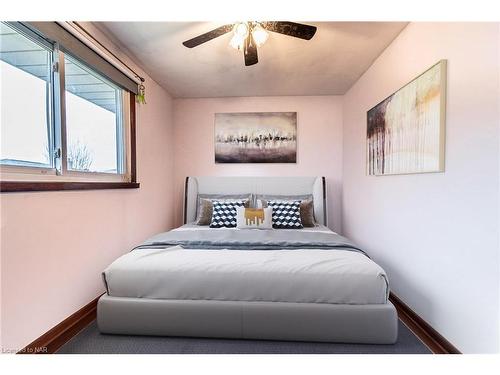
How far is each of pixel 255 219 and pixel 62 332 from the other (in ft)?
5.99

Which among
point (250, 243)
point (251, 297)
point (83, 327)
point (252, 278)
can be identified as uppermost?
point (250, 243)

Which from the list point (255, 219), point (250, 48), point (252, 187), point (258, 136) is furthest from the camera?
point (258, 136)

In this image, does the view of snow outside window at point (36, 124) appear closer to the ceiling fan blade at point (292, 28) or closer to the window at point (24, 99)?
the window at point (24, 99)

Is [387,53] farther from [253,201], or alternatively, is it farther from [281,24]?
[253,201]

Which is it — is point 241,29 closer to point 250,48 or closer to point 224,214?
point 250,48

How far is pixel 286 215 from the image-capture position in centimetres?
288

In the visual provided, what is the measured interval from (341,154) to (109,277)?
3.20 meters

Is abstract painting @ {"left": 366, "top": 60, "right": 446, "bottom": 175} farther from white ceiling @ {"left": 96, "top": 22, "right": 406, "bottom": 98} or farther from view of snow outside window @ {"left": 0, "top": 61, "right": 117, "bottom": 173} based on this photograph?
view of snow outside window @ {"left": 0, "top": 61, "right": 117, "bottom": 173}

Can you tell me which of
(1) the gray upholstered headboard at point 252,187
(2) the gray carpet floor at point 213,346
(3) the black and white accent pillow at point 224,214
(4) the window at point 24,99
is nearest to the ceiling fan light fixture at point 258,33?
(4) the window at point 24,99

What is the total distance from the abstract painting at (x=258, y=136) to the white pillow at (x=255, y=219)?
42.1 inches

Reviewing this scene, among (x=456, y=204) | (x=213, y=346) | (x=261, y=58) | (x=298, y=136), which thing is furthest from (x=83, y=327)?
(x=298, y=136)

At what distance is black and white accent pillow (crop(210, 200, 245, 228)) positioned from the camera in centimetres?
290

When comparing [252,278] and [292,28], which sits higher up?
[292,28]

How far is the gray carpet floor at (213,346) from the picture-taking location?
1503mm
